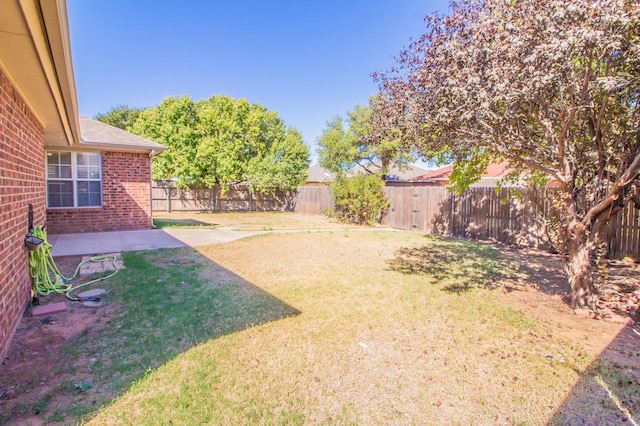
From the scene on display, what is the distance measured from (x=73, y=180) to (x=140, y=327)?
8.87 meters

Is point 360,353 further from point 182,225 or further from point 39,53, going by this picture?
point 182,225

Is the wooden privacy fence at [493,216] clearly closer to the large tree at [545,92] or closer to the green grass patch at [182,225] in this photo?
the large tree at [545,92]

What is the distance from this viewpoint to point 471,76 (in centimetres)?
365

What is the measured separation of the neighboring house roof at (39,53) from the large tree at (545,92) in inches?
141

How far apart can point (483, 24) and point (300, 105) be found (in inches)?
864

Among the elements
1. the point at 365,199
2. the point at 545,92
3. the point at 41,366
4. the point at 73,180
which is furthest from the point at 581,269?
the point at 73,180

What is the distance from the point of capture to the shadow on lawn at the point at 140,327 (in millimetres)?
2418

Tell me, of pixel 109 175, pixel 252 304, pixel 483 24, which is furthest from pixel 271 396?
pixel 109 175

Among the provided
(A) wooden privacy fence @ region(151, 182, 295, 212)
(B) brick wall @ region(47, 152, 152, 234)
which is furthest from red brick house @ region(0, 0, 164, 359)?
(A) wooden privacy fence @ region(151, 182, 295, 212)

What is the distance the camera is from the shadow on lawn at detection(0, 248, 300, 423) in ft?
7.93

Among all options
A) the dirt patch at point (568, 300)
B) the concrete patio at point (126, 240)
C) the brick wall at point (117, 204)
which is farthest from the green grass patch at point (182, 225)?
the dirt patch at point (568, 300)

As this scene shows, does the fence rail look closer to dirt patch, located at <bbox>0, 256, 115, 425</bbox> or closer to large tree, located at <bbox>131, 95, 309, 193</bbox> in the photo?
dirt patch, located at <bbox>0, 256, 115, 425</bbox>

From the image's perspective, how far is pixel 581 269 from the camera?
429cm

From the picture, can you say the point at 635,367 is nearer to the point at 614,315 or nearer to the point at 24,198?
the point at 614,315
